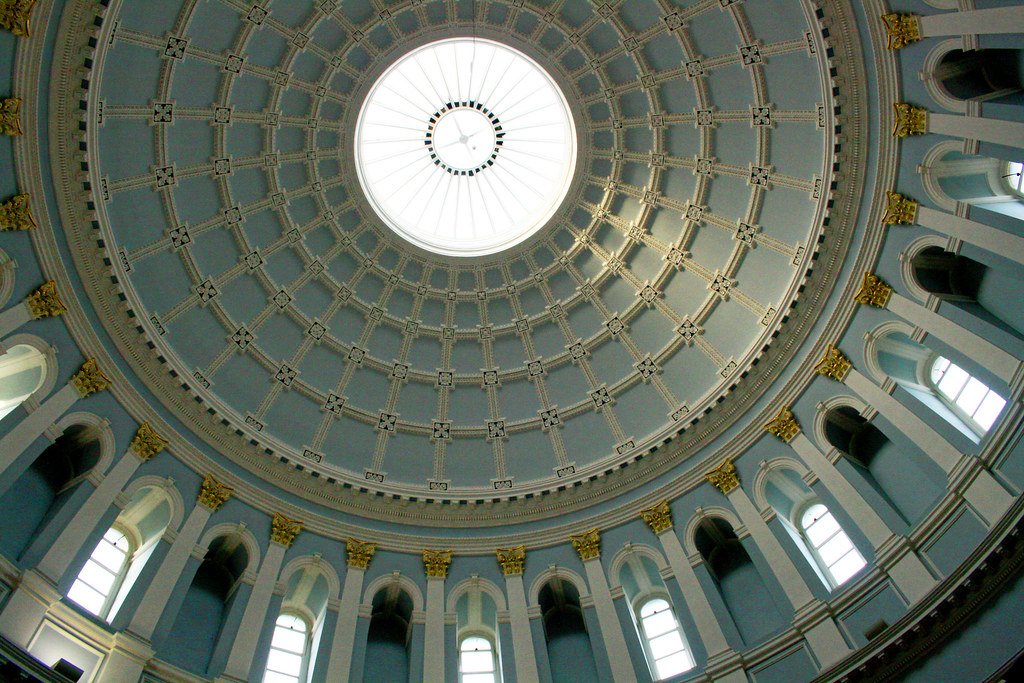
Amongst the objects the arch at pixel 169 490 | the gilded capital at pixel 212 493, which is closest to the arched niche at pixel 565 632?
the gilded capital at pixel 212 493

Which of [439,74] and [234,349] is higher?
[439,74]

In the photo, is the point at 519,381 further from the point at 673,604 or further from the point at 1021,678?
the point at 1021,678

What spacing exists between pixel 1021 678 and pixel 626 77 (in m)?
24.2

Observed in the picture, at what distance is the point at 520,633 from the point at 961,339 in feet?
51.5

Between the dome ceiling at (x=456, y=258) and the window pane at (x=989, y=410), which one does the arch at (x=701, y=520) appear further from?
the window pane at (x=989, y=410)

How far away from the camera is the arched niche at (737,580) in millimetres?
23531

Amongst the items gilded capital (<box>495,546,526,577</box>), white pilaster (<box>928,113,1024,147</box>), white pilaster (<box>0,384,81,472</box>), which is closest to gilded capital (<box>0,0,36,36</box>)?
white pilaster (<box>0,384,81,472</box>)

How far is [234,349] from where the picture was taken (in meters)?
30.1

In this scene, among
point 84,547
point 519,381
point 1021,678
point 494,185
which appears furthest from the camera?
point 494,185

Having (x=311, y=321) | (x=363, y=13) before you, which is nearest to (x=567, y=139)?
(x=363, y=13)

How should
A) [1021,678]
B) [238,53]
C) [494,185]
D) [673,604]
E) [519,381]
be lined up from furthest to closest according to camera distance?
1. [494,185]
2. [519,381]
3. [238,53]
4. [673,604]
5. [1021,678]

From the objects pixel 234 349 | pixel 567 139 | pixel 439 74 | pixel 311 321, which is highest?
pixel 439 74

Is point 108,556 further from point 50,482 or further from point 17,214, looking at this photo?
point 17,214

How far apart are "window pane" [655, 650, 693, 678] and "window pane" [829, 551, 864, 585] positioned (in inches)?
196
